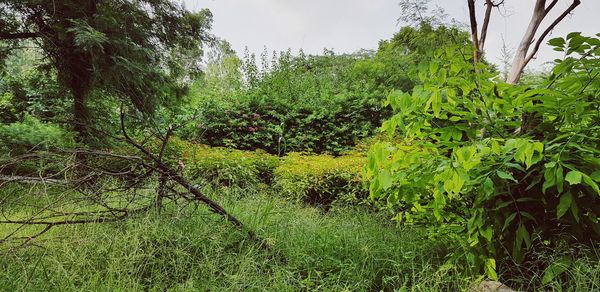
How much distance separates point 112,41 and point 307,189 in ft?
8.54

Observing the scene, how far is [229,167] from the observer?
459cm

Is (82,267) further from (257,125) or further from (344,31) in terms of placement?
(344,31)

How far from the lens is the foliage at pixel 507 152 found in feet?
4.80

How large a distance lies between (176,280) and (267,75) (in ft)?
23.1

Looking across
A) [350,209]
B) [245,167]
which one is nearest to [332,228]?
[350,209]

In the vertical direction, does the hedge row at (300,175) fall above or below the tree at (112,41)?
below

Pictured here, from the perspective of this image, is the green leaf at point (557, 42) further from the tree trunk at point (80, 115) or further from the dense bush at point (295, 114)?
the dense bush at point (295, 114)

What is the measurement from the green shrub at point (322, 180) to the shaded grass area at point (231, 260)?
1.68m

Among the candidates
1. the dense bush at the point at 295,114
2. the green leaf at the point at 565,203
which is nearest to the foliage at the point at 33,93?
the dense bush at the point at 295,114

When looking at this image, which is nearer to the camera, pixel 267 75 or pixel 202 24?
pixel 202 24

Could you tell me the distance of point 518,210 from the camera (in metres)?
1.67

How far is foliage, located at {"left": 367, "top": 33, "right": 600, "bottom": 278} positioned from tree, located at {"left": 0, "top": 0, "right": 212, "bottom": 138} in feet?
9.43

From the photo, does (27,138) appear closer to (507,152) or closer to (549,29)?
(507,152)

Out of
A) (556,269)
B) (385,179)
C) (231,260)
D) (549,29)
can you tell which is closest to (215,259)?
(231,260)
